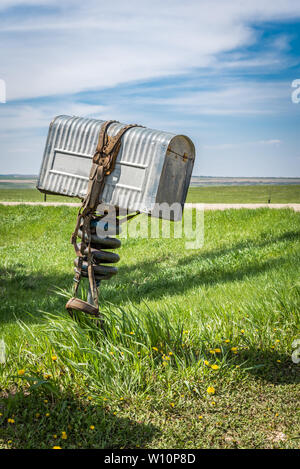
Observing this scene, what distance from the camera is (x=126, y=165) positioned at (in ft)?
12.5

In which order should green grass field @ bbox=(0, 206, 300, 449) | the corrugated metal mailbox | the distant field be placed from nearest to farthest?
green grass field @ bbox=(0, 206, 300, 449) < the corrugated metal mailbox < the distant field

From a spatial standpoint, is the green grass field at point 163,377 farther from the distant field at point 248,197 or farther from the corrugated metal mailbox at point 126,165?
the distant field at point 248,197

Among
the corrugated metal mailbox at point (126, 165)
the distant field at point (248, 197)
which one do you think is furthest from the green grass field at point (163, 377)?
the distant field at point (248, 197)

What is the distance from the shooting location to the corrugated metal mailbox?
3.72 m

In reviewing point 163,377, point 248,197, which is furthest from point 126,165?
point 248,197

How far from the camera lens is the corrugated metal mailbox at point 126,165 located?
3723 millimetres

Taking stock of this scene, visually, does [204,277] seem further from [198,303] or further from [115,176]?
[115,176]

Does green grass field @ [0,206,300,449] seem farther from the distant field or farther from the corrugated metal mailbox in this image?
the distant field

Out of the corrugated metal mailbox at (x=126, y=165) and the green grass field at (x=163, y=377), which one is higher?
the corrugated metal mailbox at (x=126, y=165)

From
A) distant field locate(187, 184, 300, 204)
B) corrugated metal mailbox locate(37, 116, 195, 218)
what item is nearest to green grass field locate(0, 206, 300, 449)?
corrugated metal mailbox locate(37, 116, 195, 218)

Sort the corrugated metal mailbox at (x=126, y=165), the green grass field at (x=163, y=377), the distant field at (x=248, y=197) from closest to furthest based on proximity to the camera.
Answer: the green grass field at (x=163, y=377)
the corrugated metal mailbox at (x=126, y=165)
the distant field at (x=248, y=197)

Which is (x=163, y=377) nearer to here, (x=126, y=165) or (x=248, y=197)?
(x=126, y=165)

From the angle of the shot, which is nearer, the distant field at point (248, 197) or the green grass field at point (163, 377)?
the green grass field at point (163, 377)
